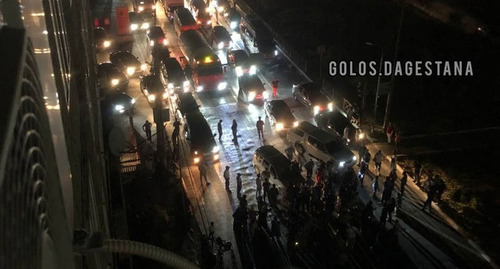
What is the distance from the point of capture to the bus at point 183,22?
3200 centimetres

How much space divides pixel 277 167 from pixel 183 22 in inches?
720

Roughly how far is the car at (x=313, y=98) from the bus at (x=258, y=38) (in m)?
6.31

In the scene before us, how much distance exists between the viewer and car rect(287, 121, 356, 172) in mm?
18016

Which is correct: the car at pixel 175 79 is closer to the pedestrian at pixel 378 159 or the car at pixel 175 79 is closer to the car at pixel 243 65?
the car at pixel 243 65

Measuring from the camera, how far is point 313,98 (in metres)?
23.2

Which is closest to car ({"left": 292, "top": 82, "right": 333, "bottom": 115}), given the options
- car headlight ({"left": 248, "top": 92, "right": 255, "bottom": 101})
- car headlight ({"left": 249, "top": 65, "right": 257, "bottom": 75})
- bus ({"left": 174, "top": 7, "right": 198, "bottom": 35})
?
car headlight ({"left": 248, "top": 92, "right": 255, "bottom": 101})

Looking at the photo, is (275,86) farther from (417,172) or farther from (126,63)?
(417,172)

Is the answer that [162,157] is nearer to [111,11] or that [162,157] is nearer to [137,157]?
[137,157]

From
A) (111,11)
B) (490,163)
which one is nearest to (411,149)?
(490,163)

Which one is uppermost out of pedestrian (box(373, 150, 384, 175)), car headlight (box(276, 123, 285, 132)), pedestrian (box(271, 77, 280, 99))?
pedestrian (box(271, 77, 280, 99))

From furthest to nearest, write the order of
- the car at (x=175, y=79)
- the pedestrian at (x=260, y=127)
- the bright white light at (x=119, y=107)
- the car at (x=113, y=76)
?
the car at (x=175, y=79) → the car at (x=113, y=76) → the bright white light at (x=119, y=107) → the pedestrian at (x=260, y=127)

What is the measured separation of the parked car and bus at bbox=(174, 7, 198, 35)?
16502 millimetres

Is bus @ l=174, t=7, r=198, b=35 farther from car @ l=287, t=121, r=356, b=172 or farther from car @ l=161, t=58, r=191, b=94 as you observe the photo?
car @ l=287, t=121, r=356, b=172

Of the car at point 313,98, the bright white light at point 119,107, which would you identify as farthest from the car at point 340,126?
the bright white light at point 119,107
